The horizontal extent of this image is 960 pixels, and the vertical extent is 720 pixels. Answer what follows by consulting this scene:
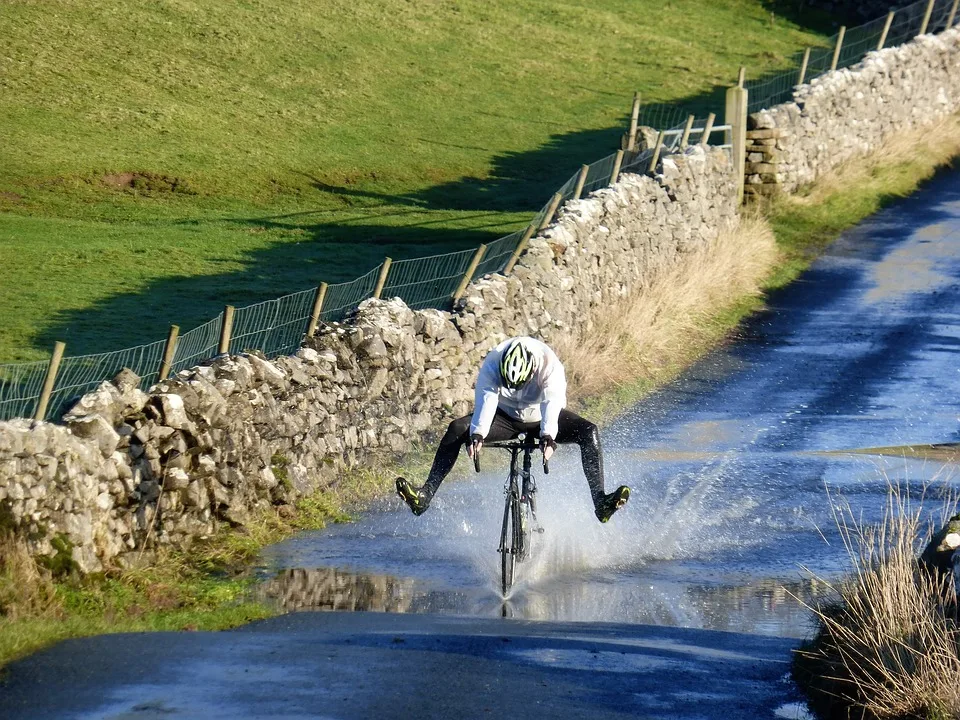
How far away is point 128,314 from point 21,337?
204 cm

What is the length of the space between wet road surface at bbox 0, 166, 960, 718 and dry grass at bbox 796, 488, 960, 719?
0.36m

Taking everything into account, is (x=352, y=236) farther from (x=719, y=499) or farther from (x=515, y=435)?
(x=515, y=435)

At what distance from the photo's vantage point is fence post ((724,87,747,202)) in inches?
1193

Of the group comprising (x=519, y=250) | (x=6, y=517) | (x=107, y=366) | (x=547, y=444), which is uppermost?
(x=519, y=250)

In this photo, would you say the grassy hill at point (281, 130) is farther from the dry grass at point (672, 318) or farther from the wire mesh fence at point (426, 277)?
the dry grass at point (672, 318)

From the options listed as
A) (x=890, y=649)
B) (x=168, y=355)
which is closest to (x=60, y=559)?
(x=168, y=355)

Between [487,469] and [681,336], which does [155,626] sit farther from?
[681,336]

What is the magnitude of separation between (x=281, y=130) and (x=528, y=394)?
86.8ft

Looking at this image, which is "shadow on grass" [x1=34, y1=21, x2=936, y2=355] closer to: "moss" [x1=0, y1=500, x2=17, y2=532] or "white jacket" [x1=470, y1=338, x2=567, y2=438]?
"moss" [x1=0, y1=500, x2=17, y2=532]

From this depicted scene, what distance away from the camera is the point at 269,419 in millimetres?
14578

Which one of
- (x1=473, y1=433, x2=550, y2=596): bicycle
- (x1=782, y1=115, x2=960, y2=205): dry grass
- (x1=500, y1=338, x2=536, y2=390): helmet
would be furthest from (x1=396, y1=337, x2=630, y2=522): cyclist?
(x1=782, y1=115, x2=960, y2=205): dry grass

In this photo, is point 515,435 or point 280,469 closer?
point 515,435

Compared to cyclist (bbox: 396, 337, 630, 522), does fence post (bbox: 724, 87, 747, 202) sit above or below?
above

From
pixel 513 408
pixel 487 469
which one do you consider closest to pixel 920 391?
pixel 487 469
